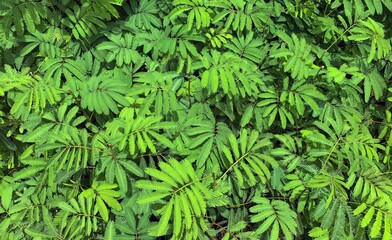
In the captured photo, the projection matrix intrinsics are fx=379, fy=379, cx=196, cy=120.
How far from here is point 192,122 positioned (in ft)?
7.34

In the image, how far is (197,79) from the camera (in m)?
2.44

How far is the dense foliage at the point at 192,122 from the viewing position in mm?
2020

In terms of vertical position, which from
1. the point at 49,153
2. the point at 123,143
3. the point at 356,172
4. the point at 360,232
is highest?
the point at 123,143

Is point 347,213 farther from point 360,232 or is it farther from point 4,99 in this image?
point 4,99

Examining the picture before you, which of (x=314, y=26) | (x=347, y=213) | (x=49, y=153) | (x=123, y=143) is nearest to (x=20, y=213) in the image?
(x=49, y=153)

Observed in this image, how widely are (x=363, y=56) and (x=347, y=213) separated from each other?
117 centimetres

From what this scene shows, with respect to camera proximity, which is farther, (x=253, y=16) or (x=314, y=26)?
(x=314, y=26)

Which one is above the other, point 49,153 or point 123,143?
point 123,143

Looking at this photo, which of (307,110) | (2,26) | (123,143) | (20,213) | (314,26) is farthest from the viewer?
(314,26)

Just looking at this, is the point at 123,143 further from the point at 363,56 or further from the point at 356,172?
the point at 363,56

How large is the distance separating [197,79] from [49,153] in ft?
3.32

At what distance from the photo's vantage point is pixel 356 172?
2.20m

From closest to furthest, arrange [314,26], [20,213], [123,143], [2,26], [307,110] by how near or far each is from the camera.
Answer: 1. [123,143]
2. [20,213]
3. [2,26]
4. [307,110]
5. [314,26]

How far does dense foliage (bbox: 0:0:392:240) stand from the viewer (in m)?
2.02
